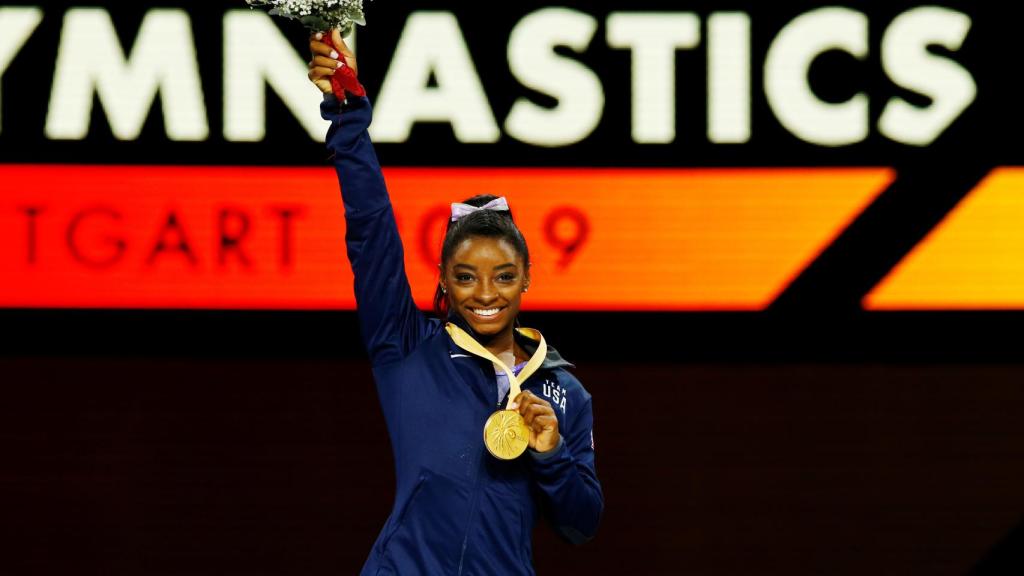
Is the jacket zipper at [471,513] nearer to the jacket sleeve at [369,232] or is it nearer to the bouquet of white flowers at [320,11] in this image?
the jacket sleeve at [369,232]

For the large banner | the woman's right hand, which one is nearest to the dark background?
the large banner

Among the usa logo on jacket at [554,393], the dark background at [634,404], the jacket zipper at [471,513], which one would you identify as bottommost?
the dark background at [634,404]

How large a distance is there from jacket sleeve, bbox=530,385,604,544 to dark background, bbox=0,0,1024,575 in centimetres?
218

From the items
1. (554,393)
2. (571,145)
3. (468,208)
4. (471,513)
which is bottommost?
(571,145)

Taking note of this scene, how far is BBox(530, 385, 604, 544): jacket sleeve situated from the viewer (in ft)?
8.62

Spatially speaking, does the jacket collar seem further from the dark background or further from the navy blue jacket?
the dark background

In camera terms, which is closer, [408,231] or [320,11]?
[320,11]

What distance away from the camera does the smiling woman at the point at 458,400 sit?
2.66 m

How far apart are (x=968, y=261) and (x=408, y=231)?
5.74ft

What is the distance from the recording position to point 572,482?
8.73 ft

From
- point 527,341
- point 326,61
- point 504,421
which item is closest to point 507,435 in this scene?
point 504,421

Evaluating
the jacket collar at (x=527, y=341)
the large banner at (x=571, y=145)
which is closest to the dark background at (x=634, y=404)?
the large banner at (x=571, y=145)

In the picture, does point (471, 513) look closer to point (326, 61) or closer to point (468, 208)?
point (468, 208)

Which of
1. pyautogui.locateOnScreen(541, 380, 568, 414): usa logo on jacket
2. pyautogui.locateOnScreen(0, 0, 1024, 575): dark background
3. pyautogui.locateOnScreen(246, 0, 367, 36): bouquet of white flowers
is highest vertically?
pyautogui.locateOnScreen(246, 0, 367, 36): bouquet of white flowers
